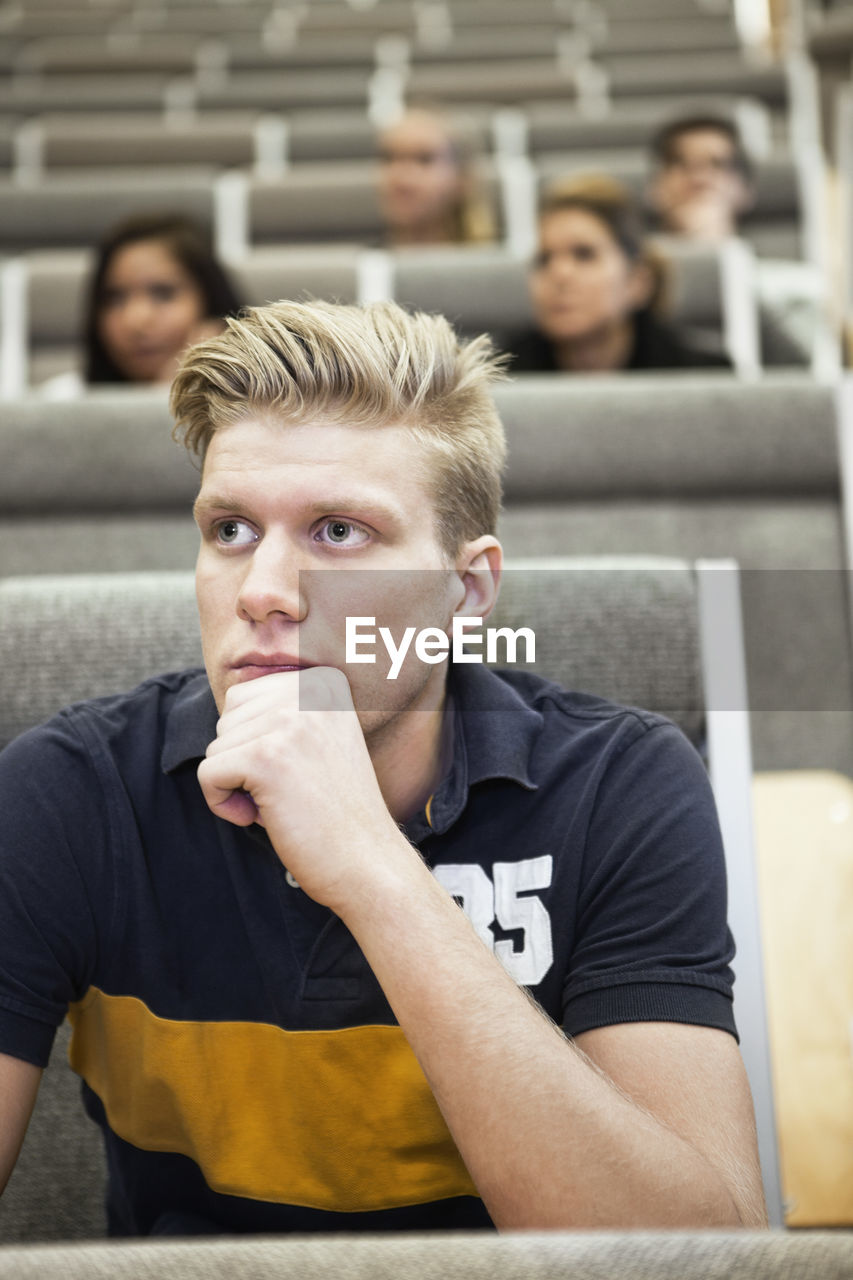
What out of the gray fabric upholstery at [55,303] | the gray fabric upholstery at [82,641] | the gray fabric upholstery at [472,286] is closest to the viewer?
the gray fabric upholstery at [82,641]

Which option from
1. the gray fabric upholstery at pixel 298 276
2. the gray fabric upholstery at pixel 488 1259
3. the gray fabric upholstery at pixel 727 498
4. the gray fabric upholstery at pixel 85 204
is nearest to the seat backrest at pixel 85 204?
the gray fabric upholstery at pixel 85 204

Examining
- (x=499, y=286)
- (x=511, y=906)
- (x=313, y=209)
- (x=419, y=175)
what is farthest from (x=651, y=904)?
(x=313, y=209)

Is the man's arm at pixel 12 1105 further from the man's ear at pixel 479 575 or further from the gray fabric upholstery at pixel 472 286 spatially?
the gray fabric upholstery at pixel 472 286

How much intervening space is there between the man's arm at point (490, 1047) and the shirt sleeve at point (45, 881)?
92 millimetres

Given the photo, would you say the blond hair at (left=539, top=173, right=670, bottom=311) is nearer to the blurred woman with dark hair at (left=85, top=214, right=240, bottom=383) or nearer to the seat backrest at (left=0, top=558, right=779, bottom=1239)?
the blurred woman with dark hair at (left=85, top=214, right=240, bottom=383)

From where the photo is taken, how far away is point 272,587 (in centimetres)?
47

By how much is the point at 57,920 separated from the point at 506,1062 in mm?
201

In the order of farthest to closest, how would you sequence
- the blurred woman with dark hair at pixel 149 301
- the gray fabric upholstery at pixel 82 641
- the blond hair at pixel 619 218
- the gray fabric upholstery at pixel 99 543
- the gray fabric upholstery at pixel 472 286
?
the gray fabric upholstery at pixel 472 286 < the blond hair at pixel 619 218 < the blurred woman with dark hair at pixel 149 301 < the gray fabric upholstery at pixel 99 543 < the gray fabric upholstery at pixel 82 641

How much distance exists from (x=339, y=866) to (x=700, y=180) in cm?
191

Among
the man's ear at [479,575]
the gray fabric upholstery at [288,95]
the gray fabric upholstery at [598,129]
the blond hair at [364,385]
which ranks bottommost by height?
the man's ear at [479,575]

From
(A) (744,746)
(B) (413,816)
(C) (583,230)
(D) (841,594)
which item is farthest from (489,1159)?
(C) (583,230)

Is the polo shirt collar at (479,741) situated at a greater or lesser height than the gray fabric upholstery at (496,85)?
lesser

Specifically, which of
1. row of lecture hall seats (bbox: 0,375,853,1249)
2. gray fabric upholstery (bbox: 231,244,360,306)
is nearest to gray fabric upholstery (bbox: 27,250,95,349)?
gray fabric upholstery (bbox: 231,244,360,306)

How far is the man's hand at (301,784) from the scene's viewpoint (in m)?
0.45
